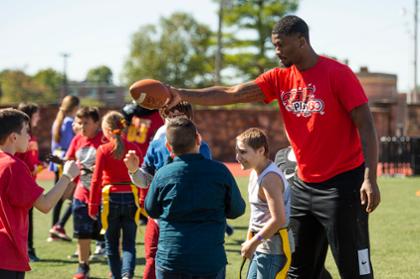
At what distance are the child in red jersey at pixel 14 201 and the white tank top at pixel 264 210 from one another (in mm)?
1339

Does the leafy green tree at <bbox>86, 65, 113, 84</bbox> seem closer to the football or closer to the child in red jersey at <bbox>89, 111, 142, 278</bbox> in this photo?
the child in red jersey at <bbox>89, 111, 142, 278</bbox>

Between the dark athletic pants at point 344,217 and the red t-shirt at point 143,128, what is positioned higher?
the red t-shirt at point 143,128

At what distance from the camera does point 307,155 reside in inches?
195

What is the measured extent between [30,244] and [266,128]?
19.2 meters

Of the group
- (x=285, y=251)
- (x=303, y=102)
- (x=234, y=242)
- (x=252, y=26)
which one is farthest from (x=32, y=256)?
(x=252, y=26)

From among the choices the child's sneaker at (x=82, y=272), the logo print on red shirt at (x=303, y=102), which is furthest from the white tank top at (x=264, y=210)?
the child's sneaker at (x=82, y=272)

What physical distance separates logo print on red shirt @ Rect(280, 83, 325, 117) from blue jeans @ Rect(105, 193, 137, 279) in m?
2.65

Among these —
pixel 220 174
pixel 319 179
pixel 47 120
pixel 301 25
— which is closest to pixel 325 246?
pixel 319 179

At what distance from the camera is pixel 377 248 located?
353 inches

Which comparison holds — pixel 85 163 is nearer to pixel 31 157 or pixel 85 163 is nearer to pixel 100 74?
pixel 31 157

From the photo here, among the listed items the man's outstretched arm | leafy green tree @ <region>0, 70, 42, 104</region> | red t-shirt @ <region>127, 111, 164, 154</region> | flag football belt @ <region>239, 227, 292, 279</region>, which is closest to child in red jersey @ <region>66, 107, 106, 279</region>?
red t-shirt @ <region>127, 111, 164, 154</region>

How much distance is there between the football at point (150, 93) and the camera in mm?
4977

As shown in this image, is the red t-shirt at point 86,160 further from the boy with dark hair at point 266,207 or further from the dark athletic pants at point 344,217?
the dark athletic pants at point 344,217

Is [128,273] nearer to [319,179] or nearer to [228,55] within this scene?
[319,179]
